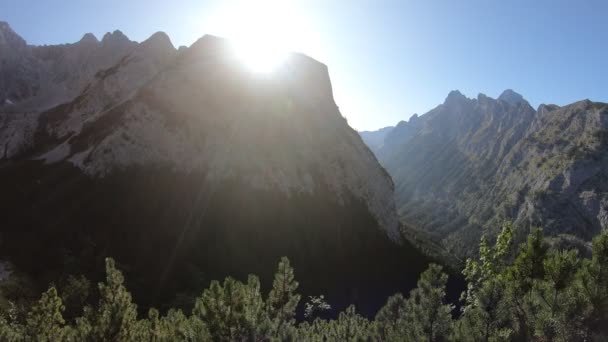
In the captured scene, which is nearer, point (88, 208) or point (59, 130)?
point (88, 208)

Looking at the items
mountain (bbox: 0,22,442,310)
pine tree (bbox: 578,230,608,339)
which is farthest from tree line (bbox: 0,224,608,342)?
mountain (bbox: 0,22,442,310)

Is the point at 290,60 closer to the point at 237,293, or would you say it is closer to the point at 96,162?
the point at 96,162

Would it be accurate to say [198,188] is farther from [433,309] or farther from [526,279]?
[526,279]

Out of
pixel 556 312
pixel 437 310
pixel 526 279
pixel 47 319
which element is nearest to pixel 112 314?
pixel 47 319

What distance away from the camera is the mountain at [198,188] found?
358ft

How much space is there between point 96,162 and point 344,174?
97.8 m

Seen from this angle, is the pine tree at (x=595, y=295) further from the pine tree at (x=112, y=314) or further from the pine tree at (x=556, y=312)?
the pine tree at (x=112, y=314)

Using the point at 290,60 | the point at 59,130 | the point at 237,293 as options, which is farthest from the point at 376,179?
the point at 237,293

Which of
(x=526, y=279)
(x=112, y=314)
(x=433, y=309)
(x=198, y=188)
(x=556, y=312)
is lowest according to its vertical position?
(x=112, y=314)

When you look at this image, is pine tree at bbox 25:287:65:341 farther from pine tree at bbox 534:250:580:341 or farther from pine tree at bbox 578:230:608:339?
pine tree at bbox 578:230:608:339

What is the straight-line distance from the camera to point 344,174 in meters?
176

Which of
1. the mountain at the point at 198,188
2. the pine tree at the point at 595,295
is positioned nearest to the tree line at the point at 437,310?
the pine tree at the point at 595,295

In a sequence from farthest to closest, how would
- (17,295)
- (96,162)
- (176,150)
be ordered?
(176,150) < (96,162) < (17,295)

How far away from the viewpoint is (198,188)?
130625mm
